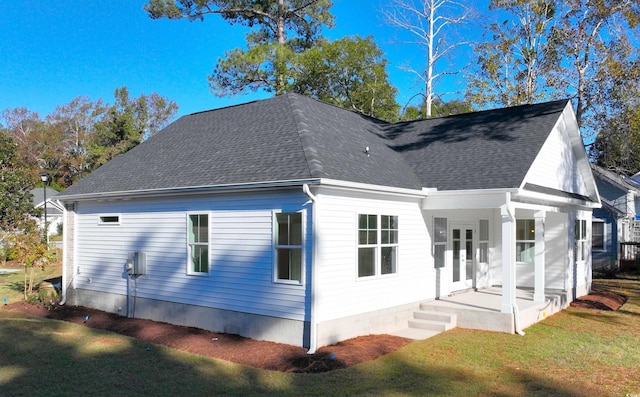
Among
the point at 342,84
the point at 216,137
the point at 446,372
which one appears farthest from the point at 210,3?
the point at 446,372

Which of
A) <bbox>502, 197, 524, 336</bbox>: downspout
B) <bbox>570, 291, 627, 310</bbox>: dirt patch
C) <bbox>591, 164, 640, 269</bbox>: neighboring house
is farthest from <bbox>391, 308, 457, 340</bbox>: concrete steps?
<bbox>591, 164, 640, 269</bbox>: neighboring house

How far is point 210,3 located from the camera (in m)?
27.1

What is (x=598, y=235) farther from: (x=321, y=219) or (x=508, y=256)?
(x=321, y=219)

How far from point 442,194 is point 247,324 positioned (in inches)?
208

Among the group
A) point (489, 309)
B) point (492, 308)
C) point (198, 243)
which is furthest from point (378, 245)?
point (198, 243)

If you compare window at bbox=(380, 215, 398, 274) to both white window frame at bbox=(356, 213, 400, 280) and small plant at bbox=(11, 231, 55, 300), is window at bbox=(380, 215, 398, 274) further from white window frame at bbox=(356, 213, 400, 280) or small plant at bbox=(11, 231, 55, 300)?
small plant at bbox=(11, 231, 55, 300)

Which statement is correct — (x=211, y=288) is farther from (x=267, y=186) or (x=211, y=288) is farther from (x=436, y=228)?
(x=436, y=228)

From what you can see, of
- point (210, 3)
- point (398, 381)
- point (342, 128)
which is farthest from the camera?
point (210, 3)

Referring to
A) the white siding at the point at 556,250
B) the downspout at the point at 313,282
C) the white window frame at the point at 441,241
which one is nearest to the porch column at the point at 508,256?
the white window frame at the point at 441,241

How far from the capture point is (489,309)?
11969 mm

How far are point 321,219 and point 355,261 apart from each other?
1.40 meters

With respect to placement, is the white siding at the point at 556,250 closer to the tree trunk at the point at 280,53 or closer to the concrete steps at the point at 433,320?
the concrete steps at the point at 433,320

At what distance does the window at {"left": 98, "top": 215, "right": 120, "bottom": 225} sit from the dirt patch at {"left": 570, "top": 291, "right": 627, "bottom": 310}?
42.3ft

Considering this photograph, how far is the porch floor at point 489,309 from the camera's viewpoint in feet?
37.5
